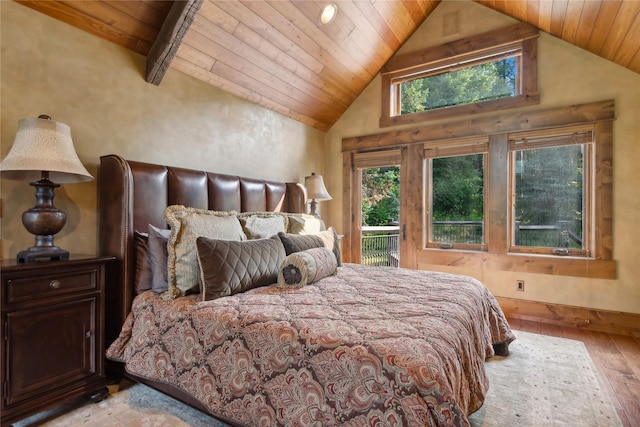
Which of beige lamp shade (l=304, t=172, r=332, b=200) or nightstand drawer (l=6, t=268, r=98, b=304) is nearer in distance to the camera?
nightstand drawer (l=6, t=268, r=98, b=304)

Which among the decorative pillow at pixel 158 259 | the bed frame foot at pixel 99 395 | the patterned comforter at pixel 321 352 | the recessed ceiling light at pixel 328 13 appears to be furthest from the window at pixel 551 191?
the bed frame foot at pixel 99 395

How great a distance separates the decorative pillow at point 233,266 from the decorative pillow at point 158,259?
0.97 ft

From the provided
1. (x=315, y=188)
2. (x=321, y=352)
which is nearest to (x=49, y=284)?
(x=321, y=352)

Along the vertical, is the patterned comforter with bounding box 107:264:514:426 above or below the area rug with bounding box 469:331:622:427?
above

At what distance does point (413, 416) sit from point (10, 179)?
2512mm

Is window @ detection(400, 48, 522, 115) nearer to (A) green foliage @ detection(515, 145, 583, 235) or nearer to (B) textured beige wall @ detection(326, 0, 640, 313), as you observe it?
(B) textured beige wall @ detection(326, 0, 640, 313)

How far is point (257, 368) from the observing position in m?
1.38

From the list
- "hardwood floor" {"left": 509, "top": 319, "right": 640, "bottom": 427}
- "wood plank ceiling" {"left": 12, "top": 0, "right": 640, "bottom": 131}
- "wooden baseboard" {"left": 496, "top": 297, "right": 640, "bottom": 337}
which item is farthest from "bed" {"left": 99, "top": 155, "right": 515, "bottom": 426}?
"wooden baseboard" {"left": 496, "top": 297, "right": 640, "bottom": 337}

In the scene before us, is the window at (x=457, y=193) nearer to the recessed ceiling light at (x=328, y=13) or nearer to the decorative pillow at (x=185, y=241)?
the recessed ceiling light at (x=328, y=13)

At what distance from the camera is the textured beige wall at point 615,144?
3.00 metres

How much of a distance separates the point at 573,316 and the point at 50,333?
4.38m

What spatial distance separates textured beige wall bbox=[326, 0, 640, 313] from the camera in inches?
118

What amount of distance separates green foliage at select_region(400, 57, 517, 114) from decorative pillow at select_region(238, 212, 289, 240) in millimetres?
2541

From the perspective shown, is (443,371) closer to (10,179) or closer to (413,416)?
(413,416)
